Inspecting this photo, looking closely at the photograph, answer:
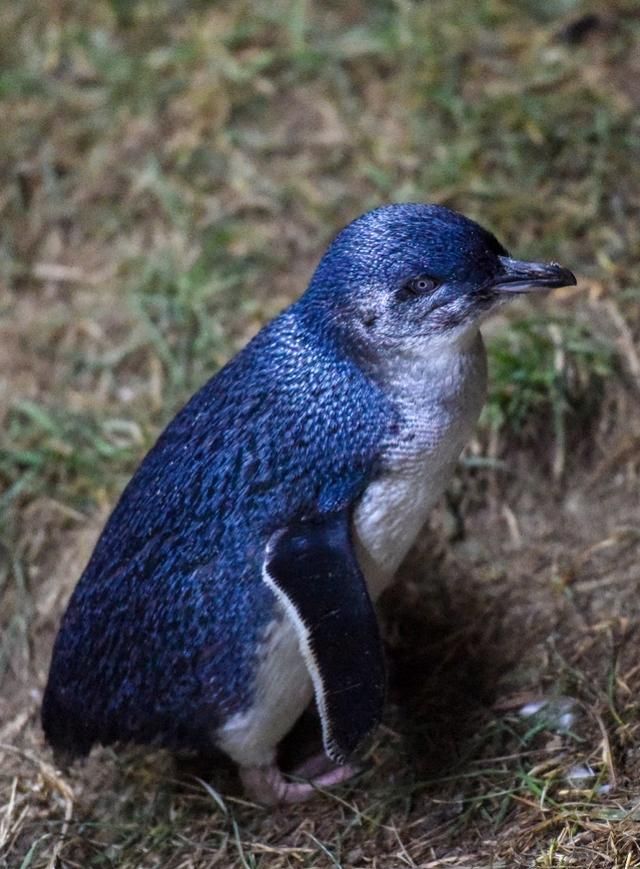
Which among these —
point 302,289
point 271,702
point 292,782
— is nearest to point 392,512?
point 271,702

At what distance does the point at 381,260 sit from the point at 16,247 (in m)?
2.11

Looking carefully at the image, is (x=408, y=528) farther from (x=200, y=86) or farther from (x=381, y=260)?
(x=200, y=86)

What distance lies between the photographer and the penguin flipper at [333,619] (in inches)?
89.1

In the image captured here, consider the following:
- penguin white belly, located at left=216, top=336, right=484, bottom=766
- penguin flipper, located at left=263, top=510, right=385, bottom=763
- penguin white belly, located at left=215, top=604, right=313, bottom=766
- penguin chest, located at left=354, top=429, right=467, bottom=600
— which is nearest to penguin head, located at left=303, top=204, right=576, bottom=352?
penguin white belly, located at left=216, top=336, right=484, bottom=766

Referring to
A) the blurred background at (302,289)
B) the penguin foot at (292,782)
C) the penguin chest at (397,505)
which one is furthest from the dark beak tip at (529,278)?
the penguin foot at (292,782)

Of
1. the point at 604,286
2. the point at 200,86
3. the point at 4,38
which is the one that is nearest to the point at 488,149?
the point at 604,286

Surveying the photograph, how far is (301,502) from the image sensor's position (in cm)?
234

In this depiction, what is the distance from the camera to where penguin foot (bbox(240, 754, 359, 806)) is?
264 cm

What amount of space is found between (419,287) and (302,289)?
1.48m

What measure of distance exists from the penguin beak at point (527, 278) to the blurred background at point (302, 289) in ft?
2.88

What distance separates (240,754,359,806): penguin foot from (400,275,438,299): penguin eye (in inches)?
41.2

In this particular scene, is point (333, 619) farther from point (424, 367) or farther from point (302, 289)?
point (302, 289)

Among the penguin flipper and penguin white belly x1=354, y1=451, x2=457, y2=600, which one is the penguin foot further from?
penguin white belly x1=354, y1=451, x2=457, y2=600

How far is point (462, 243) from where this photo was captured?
2273 millimetres
